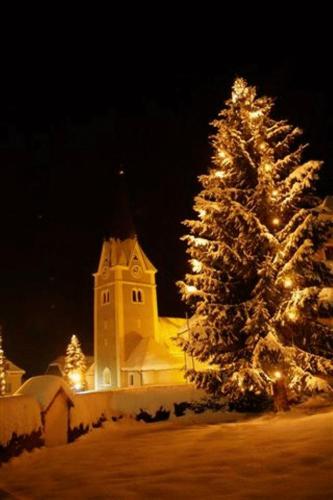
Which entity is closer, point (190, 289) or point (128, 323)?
point (190, 289)

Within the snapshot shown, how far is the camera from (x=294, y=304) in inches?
618

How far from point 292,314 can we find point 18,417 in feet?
28.5

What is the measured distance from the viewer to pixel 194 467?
8.95m

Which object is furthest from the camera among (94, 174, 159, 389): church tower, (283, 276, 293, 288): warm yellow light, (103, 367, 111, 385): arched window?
(94, 174, 159, 389): church tower

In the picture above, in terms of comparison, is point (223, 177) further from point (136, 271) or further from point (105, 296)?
point (105, 296)

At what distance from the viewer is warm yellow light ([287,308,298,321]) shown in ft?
51.6

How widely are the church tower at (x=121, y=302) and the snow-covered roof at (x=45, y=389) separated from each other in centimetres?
3368

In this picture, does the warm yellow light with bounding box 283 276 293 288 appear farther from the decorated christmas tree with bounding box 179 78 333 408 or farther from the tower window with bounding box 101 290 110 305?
the tower window with bounding box 101 290 110 305

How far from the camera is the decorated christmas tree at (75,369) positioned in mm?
52750

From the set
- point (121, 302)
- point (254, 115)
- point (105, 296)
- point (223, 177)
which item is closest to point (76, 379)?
point (121, 302)

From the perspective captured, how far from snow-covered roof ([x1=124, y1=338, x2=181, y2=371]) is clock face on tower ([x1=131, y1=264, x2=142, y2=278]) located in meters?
7.82

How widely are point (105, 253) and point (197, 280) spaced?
40427mm

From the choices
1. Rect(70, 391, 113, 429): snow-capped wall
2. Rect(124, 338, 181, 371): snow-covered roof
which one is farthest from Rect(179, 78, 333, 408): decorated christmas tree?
Rect(124, 338, 181, 371): snow-covered roof

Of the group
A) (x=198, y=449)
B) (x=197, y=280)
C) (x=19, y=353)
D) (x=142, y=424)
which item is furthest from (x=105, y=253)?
(x=198, y=449)
